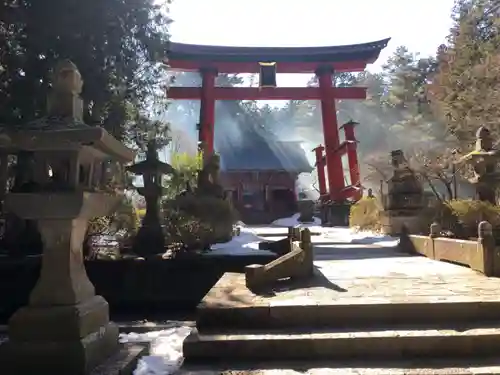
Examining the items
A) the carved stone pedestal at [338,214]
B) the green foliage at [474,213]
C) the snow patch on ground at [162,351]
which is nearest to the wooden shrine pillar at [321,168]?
the carved stone pedestal at [338,214]

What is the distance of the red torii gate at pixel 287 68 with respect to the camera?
25.3 meters

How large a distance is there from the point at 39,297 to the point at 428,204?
36.1 feet

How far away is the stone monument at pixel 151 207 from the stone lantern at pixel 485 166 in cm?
687

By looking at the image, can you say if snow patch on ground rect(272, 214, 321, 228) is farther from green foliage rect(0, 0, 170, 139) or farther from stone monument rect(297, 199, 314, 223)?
green foliage rect(0, 0, 170, 139)

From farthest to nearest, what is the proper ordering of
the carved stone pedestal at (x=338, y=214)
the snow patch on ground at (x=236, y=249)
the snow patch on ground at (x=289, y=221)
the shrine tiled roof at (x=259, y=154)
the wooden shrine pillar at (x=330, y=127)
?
the shrine tiled roof at (x=259, y=154)
the snow patch on ground at (x=289, y=221)
the wooden shrine pillar at (x=330, y=127)
the carved stone pedestal at (x=338, y=214)
the snow patch on ground at (x=236, y=249)

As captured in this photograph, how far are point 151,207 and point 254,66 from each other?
51.0ft

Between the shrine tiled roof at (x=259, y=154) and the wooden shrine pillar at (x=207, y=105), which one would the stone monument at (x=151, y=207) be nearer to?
the wooden shrine pillar at (x=207, y=105)

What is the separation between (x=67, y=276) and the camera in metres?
4.77

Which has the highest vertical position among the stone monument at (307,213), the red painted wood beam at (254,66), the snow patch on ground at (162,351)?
the red painted wood beam at (254,66)

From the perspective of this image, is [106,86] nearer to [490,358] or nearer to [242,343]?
[242,343]

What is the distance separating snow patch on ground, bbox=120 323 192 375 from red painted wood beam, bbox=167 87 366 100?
61.3ft

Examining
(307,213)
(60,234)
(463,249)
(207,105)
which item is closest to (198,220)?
(463,249)

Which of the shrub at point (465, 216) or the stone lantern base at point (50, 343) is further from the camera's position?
the shrub at point (465, 216)

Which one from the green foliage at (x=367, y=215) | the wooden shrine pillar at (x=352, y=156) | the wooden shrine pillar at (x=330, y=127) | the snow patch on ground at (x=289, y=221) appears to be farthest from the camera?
the snow patch on ground at (x=289, y=221)
